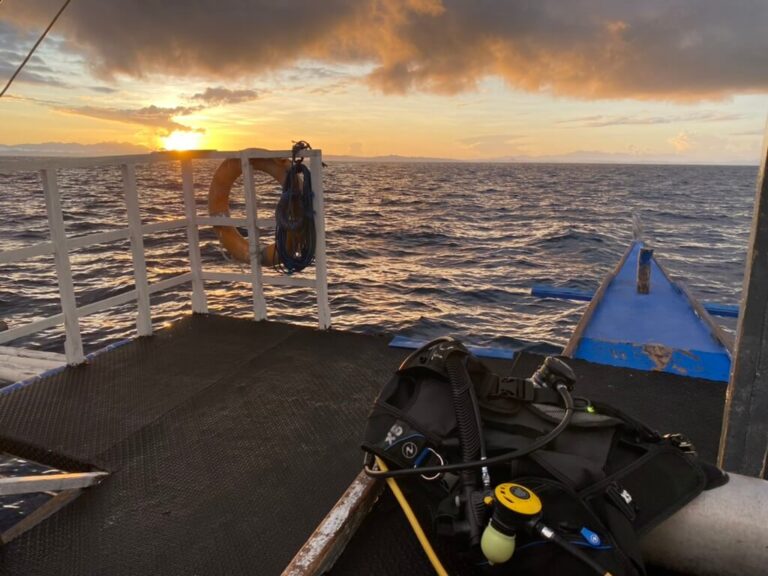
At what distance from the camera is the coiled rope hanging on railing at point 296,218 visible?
5.45 meters

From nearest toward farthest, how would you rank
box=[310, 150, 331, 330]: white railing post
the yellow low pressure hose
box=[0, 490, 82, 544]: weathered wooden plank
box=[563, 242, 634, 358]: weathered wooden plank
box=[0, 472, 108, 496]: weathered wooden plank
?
1. the yellow low pressure hose
2. box=[0, 490, 82, 544]: weathered wooden plank
3. box=[0, 472, 108, 496]: weathered wooden plank
4. box=[310, 150, 331, 330]: white railing post
5. box=[563, 242, 634, 358]: weathered wooden plank

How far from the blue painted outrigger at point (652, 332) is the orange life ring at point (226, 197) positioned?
11.4 feet

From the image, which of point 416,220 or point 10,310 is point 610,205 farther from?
point 10,310

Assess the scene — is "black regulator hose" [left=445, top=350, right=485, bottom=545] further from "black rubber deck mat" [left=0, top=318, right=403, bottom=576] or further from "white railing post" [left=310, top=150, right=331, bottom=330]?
"white railing post" [left=310, top=150, right=331, bottom=330]

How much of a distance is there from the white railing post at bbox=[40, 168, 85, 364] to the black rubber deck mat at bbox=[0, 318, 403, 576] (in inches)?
10.2

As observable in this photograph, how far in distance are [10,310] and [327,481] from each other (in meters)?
10.9

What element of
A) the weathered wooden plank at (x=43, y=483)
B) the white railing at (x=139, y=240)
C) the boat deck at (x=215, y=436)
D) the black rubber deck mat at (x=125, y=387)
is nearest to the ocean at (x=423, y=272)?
the white railing at (x=139, y=240)

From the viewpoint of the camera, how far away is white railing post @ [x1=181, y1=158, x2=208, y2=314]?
577 cm

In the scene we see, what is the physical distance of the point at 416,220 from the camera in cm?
2870

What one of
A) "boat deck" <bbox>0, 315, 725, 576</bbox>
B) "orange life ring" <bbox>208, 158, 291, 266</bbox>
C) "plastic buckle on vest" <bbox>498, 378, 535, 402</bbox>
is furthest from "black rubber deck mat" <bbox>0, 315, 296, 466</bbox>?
"plastic buckle on vest" <bbox>498, 378, 535, 402</bbox>

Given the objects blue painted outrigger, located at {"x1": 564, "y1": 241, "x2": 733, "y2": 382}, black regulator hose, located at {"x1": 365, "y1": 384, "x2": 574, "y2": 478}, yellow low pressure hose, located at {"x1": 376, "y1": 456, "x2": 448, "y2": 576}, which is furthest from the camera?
blue painted outrigger, located at {"x1": 564, "y1": 241, "x2": 733, "y2": 382}

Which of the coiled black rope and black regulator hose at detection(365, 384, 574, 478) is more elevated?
the coiled black rope

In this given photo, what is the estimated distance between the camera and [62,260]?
4.46 m

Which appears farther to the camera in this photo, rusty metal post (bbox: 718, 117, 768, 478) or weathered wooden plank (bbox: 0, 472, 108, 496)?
weathered wooden plank (bbox: 0, 472, 108, 496)
